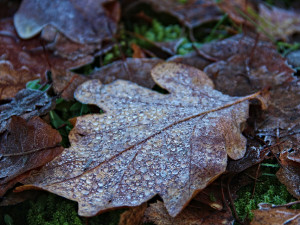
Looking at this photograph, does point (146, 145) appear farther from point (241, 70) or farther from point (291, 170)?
point (241, 70)

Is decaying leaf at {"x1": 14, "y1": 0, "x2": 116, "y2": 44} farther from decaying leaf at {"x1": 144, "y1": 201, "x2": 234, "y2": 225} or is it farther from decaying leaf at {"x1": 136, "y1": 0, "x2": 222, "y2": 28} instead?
decaying leaf at {"x1": 144, "y1": 201, "x2": 234, "y2": 225}

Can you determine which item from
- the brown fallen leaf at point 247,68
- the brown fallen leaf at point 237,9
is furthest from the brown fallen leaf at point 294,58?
the brown fallen leaf at point 237,9

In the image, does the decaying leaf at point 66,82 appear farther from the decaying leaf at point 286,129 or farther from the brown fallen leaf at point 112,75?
the decaying leaf at point 286,129

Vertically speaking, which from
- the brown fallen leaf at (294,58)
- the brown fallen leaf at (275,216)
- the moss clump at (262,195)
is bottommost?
the moss clump at (262,195)

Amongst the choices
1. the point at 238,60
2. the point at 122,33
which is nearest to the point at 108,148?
the point at 238,60

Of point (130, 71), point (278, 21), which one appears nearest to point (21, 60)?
point (130, 71)

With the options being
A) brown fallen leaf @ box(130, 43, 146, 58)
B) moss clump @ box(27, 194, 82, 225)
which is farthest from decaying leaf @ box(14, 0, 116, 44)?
moss clump @ box(27, 194, 82, 225)
